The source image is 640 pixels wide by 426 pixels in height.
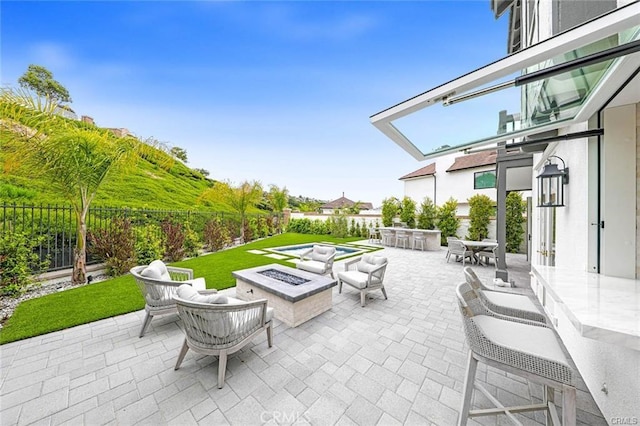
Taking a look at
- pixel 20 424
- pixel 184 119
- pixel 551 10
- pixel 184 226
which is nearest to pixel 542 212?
pixel 551 10

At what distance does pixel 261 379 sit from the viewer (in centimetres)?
235

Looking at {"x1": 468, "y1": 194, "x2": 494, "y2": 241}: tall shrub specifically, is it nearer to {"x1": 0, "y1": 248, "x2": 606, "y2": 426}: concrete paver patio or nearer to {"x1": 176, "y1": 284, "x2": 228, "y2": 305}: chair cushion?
{"x1": 0, "y1": 248, "x2": 606, "y2": 426}: concrete paver patio

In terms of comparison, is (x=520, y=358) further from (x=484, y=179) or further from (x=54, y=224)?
(x=484, y=179)

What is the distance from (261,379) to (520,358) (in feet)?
7.68

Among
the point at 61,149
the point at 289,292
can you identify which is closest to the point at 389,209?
the point at 289,292

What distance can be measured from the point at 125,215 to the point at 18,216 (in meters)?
1.98

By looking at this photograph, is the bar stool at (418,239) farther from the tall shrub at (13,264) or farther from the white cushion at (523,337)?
the tall shrub at (13,264)

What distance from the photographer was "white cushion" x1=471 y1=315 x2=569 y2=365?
164 cm

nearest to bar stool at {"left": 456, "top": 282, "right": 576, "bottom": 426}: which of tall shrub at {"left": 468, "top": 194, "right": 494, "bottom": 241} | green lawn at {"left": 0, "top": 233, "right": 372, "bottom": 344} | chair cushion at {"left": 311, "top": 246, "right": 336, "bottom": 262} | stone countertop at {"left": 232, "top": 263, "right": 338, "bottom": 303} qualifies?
stone countertop at {"left": 232, "top": 263, "right": 338, "bottom": 303}

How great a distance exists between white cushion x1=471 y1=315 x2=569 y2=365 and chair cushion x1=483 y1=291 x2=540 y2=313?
45 cm

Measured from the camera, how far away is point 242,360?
8.75 feet

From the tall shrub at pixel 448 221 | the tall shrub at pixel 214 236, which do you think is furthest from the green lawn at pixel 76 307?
the tall shrub at pixel 448 221
